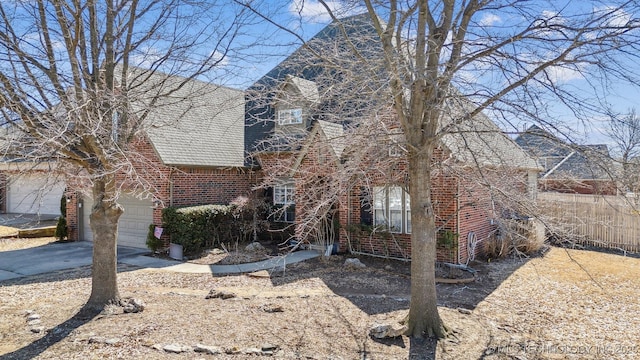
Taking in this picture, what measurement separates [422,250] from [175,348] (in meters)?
3.75

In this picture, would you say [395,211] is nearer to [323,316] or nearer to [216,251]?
[216,251]

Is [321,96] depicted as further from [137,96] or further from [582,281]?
[582,281]

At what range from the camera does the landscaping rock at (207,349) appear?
531 centimetres

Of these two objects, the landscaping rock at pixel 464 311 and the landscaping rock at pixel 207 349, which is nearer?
the landscaping rock at pixel 207 349

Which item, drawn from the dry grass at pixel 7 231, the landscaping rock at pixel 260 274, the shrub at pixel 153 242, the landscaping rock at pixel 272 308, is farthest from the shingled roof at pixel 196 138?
the dry grass at pixel 7 231

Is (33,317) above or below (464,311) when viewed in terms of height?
above

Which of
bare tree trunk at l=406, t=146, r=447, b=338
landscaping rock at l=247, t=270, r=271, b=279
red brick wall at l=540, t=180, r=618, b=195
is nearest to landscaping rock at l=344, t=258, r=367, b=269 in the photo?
landscaping rock at l=247, t=270, r=271, b=279

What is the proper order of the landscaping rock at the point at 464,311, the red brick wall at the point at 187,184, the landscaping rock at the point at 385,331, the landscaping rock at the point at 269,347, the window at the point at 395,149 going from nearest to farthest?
1. the landscaping rock at the point at 269,347
2. the landscaping rock at the point at 385,331
3. the window at the point at 395,149
4. the landscaping rock at the point at 464,311
5. the red brick wall at the point at 187,184

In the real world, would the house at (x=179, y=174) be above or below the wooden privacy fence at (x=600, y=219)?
above

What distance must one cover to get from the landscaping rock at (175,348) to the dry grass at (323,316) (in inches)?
4.3

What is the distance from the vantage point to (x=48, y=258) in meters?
12.6

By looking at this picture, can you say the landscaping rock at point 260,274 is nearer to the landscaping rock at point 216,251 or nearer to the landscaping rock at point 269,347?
the landscaping rock at point 216,251

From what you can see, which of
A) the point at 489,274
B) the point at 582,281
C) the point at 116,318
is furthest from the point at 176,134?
the point at 582,281

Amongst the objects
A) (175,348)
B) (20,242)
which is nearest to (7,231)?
(20,242)
